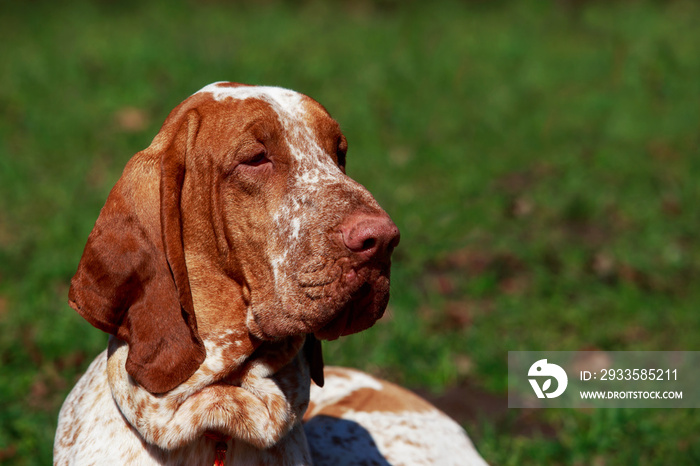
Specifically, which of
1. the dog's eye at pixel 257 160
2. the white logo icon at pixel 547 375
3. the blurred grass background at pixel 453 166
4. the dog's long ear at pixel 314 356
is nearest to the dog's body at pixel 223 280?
the dog's eye at pixel 257 160

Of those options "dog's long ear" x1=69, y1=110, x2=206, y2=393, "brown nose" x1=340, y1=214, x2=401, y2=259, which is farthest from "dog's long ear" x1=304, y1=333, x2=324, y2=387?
"brown nose" x1=340, y1=214, x2=401, y2=259

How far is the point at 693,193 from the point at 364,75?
16.0ft

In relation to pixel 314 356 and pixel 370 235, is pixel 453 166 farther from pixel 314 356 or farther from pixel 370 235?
pixel 370 235

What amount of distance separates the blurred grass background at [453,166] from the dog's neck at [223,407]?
1.62m

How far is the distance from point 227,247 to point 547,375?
3.20m

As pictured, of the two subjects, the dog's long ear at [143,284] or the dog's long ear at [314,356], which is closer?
the dog's long ear at [143,284]

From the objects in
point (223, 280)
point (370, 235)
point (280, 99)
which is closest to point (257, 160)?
point (280, 99)

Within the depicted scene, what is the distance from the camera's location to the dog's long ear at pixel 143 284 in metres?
2.63

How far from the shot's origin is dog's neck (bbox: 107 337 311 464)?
264 centimetres

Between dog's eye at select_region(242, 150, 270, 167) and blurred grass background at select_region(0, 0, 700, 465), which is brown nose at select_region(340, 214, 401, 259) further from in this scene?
blurred grass background at select_region(0, 0, 700, 465)

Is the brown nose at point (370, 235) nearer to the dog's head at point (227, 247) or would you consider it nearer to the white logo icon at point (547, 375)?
the dog's head at point (227, 247)

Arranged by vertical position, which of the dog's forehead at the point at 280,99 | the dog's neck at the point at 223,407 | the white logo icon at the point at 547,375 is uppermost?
the dog's forehead at the point at 280,99

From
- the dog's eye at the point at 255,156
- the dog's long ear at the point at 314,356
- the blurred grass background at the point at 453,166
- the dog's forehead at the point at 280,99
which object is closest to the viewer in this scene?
the dog's eye at the point at 255,156

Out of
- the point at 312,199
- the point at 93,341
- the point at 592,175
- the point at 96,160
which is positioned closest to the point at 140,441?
the point at 312,199
